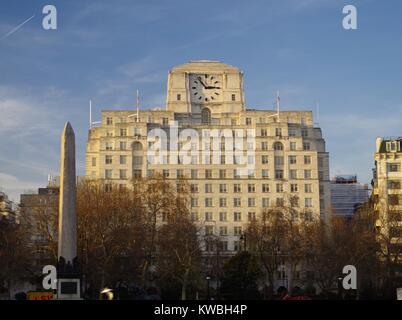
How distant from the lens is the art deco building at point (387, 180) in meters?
75.3

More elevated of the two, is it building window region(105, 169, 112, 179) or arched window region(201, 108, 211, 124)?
arched window region(201, 108, 211, 124)

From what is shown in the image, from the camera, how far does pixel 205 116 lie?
98.7 meters

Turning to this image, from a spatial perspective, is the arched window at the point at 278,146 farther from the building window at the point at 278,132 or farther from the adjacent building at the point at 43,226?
the adjacent building at the point at 43,226

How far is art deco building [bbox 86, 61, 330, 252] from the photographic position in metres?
93.8

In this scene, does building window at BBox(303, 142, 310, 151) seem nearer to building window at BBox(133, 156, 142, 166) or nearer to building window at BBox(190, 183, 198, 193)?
building window at BBox(190, 183, 198, 193)

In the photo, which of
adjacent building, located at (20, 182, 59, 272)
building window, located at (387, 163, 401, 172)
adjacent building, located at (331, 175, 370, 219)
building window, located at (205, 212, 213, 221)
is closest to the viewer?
adjacent building, located at (20, 182, 59, 272)

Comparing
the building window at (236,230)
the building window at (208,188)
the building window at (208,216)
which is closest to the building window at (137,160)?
the building window at (208,188)

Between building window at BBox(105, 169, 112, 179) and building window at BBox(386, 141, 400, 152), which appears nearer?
building window at BBox(386, 141, 400, 152)

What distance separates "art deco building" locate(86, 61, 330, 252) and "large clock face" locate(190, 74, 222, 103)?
15.0 feet

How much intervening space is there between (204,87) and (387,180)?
27280mm

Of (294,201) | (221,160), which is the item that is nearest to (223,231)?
(221,160)

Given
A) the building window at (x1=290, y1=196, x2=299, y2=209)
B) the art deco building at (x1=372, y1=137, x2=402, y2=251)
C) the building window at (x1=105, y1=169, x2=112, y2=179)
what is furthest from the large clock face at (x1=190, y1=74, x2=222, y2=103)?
the art deco building at (x1=372, y1=137, x2=402, y2=251)

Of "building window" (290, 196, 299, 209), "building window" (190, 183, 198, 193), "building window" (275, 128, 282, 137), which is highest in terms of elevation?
"building window" (275, 128, 282, 137)

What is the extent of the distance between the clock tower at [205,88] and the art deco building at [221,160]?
2.57 meters
